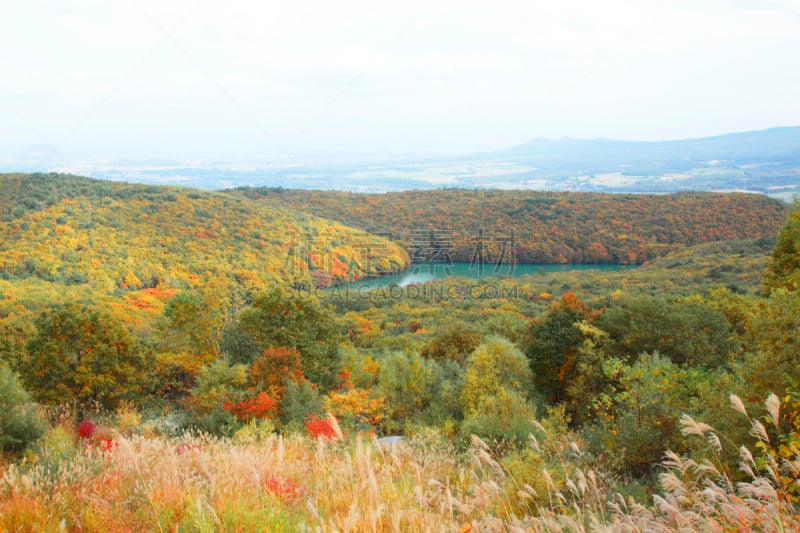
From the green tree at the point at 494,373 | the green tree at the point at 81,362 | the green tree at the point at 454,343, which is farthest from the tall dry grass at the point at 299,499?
the green tree at the point at 454,343

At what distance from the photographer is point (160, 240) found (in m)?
56.8

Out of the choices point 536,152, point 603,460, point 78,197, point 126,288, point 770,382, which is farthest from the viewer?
point 536,152

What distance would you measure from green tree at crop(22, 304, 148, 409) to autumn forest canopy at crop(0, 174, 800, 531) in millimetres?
58

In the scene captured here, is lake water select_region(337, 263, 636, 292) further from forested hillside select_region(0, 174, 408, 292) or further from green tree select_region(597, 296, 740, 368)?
green tree select_region(597, 296, 740, 368)

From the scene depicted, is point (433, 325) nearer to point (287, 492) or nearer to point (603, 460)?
point (603, 460)

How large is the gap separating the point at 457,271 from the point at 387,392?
59.3 meters

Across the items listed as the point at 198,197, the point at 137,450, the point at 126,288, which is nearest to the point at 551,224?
the point at 198,197

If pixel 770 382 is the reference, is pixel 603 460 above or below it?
below

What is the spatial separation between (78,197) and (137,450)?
221 ft

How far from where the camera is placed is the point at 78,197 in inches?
2413

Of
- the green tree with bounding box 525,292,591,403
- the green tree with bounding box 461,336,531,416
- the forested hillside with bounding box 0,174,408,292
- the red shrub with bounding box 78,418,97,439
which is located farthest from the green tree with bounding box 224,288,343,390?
the forested hillside with bounding box 0,174,408,292

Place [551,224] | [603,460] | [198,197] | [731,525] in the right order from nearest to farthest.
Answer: [731,525] < [603,460] < [198,197] < [551,224]

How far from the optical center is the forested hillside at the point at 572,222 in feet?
238

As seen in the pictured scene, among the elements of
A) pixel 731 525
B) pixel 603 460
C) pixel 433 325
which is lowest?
pixel 433 325
